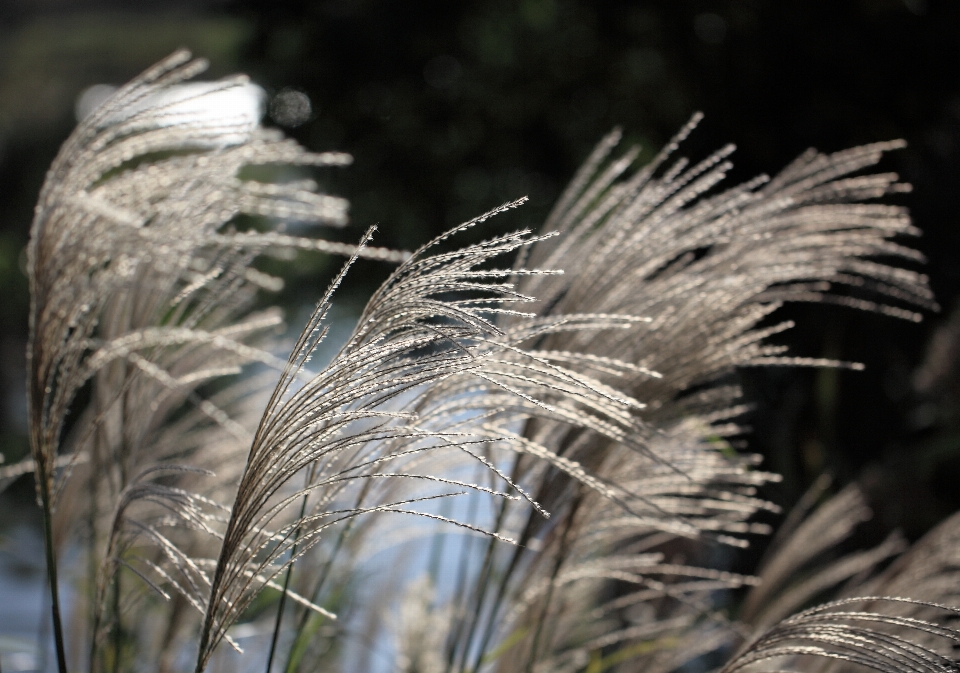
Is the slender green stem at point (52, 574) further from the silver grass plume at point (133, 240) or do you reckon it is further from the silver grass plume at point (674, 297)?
the silver grass plume at point (674, 297)

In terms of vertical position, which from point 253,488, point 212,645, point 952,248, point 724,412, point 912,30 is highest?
point 912,30

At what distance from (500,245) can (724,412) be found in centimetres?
44

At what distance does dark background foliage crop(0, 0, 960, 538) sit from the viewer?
125 inches

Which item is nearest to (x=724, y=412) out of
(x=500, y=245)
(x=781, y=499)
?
(x=500, y=245)

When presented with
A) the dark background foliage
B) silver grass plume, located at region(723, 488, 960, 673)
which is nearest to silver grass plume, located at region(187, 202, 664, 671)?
silver grass plume, located at region(723, 488, 960, 673)

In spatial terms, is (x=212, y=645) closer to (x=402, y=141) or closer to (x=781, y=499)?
(x=781, y=499)

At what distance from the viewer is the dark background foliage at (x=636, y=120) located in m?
3.18

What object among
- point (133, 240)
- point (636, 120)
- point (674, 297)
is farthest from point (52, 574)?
point (636, 120)

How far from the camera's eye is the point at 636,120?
3.85m

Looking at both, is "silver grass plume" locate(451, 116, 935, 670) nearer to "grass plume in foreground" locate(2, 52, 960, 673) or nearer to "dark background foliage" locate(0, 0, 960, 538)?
"grass plume in foreground" locate(2, 52, 960, 673)

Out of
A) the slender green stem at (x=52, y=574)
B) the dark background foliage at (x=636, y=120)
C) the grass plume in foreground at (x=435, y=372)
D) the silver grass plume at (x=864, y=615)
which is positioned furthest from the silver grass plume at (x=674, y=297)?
the dark background foliage at (x=636, y=120)

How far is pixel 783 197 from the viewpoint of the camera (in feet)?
3.00

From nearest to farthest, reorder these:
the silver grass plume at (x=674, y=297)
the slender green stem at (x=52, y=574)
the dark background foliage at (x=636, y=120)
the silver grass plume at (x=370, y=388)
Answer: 1. the silver grass plume at (x=370, y=388)
2. the slender green stem at (x=52, y=574)
3. the silver grass plume at (x=674, y=297)
4. the dark background foliage at (x=636, y=120)

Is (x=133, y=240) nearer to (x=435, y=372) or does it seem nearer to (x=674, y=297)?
(x=435, y=372)
